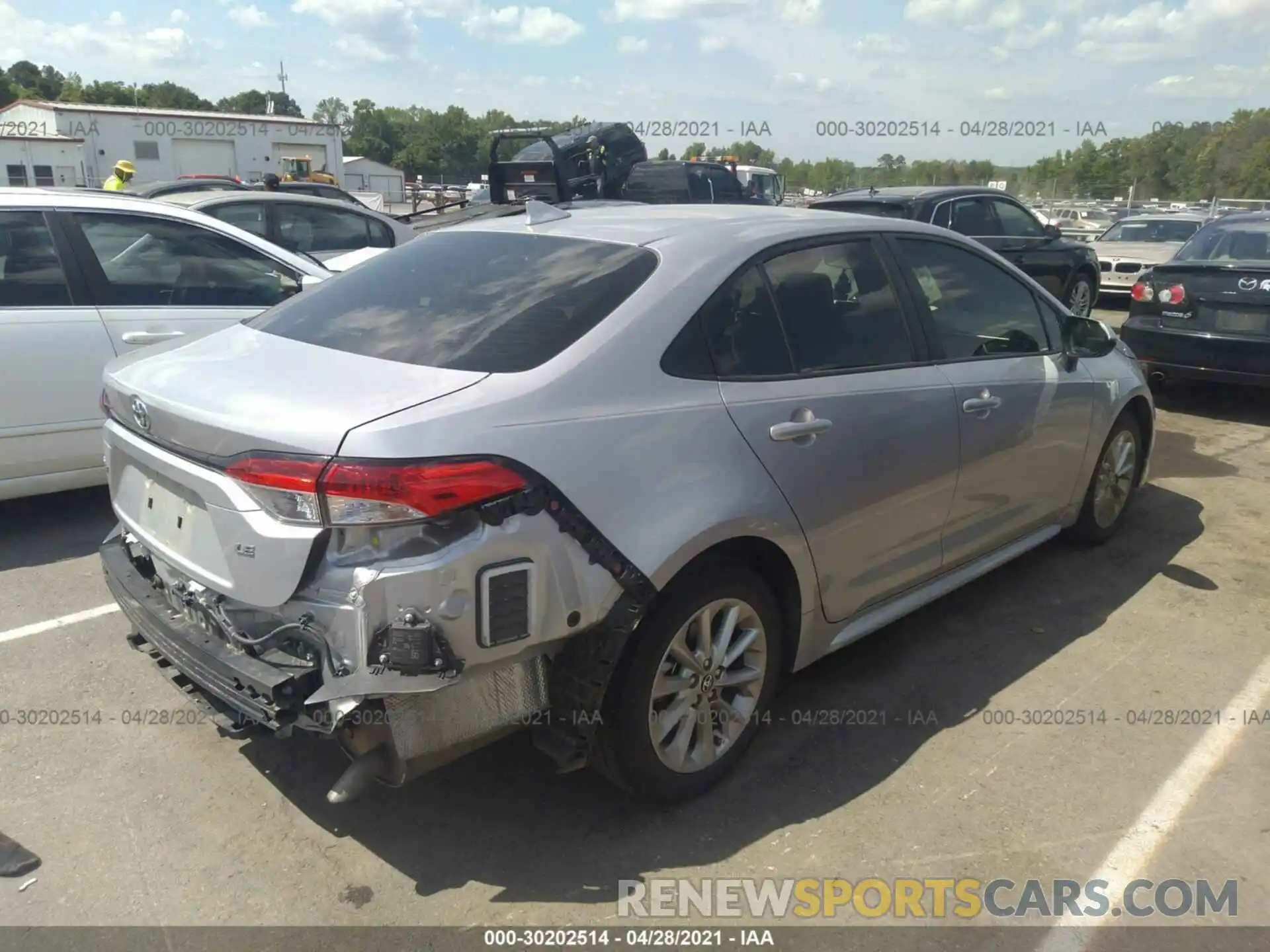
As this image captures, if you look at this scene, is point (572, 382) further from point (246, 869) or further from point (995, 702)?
point (995, 702)

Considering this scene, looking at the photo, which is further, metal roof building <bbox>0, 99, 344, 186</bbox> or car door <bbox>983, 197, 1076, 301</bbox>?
metal roof building <bbox>0, 99, 344, 186</bbox>

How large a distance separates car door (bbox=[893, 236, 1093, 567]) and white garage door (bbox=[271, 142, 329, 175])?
4999 cm

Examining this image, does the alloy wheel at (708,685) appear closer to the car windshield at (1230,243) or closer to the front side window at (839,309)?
the front side window at (839,309)

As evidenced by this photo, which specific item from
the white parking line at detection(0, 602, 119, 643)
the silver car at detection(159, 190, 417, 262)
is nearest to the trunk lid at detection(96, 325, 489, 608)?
the white parking line at detection(0, 602, 119, 643)

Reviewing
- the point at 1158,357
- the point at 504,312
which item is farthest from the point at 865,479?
the point at 1158,357

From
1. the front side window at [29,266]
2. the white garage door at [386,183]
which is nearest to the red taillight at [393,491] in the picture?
the front side window at [29,266]

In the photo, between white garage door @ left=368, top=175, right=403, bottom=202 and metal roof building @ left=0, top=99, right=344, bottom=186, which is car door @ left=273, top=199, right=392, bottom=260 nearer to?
metal roof building @ left=0, top=99, right=344, bottom=186

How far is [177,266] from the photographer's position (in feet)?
17.9

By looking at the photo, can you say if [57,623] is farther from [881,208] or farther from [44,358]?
[881,208]

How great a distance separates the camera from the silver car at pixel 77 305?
15.7 feet

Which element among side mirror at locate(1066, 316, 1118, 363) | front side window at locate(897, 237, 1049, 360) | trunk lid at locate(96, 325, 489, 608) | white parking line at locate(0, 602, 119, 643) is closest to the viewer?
trunk lid at locate(96, 325, 489, 608)

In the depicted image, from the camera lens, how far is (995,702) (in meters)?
3.69

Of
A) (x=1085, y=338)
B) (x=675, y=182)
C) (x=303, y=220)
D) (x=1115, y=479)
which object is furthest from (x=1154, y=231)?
(x=303, y=220)

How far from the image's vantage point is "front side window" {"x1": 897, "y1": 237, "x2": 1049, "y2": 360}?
387 cm
